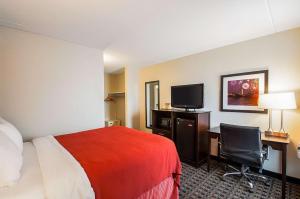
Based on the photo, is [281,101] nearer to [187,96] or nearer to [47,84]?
[187,96]

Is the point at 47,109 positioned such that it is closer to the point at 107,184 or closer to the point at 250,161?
the point at 107,184

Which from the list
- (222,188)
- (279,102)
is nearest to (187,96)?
(279,102)

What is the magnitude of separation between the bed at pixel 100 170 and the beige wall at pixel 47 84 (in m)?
0.82

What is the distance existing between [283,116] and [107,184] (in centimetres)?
273

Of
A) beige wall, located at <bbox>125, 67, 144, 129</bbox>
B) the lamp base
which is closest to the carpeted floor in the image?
the lamp base

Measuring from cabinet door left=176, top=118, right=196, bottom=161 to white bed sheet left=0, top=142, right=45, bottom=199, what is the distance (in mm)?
2477

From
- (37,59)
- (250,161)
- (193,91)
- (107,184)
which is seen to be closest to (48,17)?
(37,59)

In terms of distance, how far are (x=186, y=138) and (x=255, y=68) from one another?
1793 mm

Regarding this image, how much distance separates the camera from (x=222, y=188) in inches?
86.9

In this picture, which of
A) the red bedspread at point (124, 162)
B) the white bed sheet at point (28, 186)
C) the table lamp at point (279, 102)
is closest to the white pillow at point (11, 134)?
the white bed sheet at point (28, 186)

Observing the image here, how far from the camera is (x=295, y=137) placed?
2.29 metres

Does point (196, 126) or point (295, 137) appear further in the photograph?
point (196, 126)

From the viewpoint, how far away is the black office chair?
2.07m

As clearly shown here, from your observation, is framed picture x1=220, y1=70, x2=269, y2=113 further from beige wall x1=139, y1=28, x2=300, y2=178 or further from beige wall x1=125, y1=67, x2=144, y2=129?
beige wall x1=125, y1=67, x2=144, y2=129
